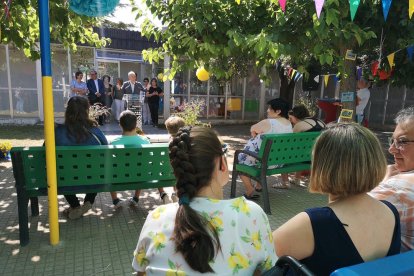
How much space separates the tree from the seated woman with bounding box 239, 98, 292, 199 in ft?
8.82

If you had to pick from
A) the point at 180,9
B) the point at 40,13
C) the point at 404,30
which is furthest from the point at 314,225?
the point at 404,30

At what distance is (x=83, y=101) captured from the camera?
3598 mm

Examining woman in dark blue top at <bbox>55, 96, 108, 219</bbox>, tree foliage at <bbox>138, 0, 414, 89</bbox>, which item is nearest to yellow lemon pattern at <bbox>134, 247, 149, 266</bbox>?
woman in dark blue top at <bbox>55, 96, 108, 219</bbox>

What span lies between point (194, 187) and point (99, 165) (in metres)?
2.22

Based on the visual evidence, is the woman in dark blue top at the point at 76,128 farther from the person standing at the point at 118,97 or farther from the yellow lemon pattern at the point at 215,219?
the person standing at the point at 118,97

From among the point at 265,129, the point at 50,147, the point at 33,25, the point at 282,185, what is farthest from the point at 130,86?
the point at 50,147

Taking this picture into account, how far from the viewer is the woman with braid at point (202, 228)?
1.26 meters

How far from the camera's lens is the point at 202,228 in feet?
4.13

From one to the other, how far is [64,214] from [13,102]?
9.66 meters

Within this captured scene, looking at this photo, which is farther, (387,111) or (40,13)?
(387,111)

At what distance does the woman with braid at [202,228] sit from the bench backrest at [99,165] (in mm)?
2047

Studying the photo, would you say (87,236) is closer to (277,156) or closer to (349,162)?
(277,156)

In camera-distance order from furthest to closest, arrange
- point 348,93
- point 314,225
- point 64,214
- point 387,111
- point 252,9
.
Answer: point 387,111
point 348,93
point 252,9
point 64,214
point 314,225

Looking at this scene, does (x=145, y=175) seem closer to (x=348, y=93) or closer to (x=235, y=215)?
(x=235, y=215)
